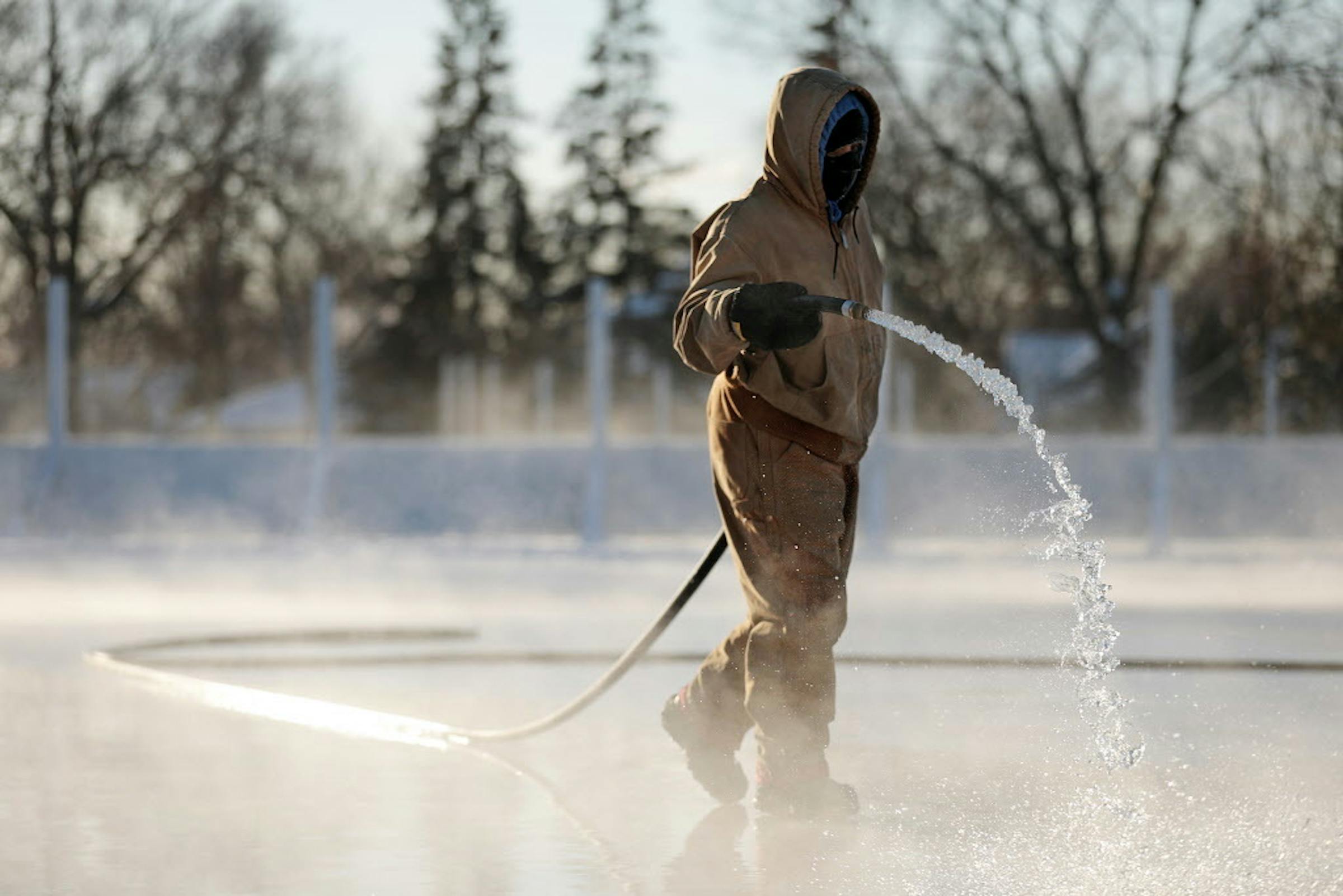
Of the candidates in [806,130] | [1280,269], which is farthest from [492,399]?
[806,130]

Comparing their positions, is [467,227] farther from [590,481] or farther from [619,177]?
[590,481]

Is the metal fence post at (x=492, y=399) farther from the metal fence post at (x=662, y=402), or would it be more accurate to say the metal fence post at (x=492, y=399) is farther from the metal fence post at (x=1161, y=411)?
the metal fence post at (x=1161, y=411)

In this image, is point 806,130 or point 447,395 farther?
point 447,395

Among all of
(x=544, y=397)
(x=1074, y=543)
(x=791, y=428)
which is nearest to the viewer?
(x=791, y=428)

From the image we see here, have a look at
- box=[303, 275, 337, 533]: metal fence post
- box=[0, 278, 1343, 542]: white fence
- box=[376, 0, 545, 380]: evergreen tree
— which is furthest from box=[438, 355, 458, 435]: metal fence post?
box=[303, 275, 337, 533]: metal fence post

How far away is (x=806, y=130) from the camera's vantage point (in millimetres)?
5484

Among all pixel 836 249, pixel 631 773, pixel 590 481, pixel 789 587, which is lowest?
pixel 631 773

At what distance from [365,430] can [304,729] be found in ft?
68.9

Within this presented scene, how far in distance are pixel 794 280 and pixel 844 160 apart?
0.29 m

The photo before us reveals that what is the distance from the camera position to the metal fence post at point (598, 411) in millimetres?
17828

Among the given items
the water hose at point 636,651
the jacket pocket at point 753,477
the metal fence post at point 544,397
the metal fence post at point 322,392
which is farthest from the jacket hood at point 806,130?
the metal fence post at point 544,397

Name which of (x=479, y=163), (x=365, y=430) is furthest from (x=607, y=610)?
(x=479, y=163)

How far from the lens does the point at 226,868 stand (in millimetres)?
4887

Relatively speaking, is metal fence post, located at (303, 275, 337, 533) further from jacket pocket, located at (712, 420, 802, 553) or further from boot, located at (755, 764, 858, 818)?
boot, located at (755, 764, 858, 818)
